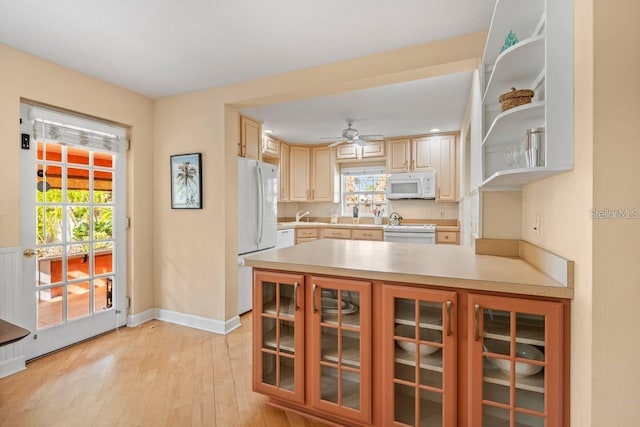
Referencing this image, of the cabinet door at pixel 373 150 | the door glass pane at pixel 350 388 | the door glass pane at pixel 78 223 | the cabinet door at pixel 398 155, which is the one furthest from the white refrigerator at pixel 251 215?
the cabinet door at pixel 398 155

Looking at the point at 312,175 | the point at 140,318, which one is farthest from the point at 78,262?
the point at 312,175

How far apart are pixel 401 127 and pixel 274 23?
2.86 metres

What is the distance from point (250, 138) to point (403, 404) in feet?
9.99

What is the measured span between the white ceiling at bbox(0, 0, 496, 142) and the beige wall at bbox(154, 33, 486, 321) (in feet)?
0.51

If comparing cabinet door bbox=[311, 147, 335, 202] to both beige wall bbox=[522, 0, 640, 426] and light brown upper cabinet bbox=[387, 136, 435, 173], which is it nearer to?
light brown upper cabinet bbox=[387, 136, 435, 173]

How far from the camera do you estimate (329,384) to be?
66.4 inches

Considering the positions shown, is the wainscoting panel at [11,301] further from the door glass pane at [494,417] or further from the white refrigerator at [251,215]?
the door glass pane at [494,417]

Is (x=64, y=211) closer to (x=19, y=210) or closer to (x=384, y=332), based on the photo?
(x=19, y=210)

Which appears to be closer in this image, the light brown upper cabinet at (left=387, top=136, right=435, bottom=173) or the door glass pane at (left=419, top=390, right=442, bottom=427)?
the door glass pane at (left=419, top=390, right=442, bottom=427)

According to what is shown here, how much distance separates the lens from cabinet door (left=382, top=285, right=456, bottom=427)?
54.4 inches

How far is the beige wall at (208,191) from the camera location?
2760mm

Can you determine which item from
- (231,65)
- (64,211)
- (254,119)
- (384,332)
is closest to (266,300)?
(384,332)

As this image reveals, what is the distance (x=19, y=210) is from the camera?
2287 mm

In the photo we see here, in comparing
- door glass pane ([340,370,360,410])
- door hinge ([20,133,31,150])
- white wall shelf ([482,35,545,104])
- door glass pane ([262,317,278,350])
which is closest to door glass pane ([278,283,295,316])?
door glass pane ([262,317,278,350])
